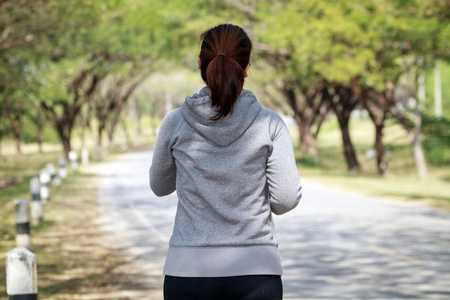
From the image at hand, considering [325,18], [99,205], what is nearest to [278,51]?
[325,18]

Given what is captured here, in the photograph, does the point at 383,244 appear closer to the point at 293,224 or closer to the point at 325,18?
the point at 293,224

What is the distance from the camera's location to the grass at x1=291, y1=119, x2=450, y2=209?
18.5m

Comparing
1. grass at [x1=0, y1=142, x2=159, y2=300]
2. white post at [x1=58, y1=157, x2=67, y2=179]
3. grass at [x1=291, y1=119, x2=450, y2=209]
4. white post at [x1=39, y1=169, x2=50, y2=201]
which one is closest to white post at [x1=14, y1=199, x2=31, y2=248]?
grass at [x1=0, y1=142, x2=159, y2=300]

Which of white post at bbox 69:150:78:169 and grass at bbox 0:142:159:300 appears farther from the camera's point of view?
white post at bbox 69:150:78:169

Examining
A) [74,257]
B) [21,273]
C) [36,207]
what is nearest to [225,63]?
[21,273]

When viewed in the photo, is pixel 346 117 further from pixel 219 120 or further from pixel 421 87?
pixel 219 120

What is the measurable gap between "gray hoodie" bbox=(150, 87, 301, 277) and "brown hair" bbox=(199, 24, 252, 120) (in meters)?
0.05

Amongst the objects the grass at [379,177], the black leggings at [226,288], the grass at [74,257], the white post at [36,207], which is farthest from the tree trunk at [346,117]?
the black leggings at [226,288]

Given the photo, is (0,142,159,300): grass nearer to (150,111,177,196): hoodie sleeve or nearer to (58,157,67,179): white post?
(150,111,177,196): hoodie sleeve

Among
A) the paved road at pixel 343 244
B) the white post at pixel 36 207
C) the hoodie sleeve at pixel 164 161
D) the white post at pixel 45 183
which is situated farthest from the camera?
the white post at pixel 45 183

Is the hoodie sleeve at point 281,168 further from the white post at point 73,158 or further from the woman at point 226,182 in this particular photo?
the white post at point 73,158

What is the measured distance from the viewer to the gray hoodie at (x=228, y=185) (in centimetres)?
247

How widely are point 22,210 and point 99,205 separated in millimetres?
7134

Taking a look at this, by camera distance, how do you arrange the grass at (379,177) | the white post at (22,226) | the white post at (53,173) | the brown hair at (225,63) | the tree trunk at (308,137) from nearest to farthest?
the brown hair at (225,63) → the white post at (22,226) → the grass at (379,177) → the white post at (53,173) → the tree trunk at (308,137)
